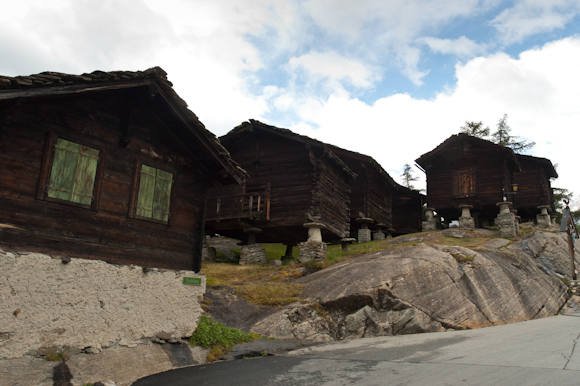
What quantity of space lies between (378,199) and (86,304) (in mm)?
23514

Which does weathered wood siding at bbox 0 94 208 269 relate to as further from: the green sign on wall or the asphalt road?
the asphalt road

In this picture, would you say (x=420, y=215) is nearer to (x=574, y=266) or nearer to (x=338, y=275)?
(x=574, y=266)

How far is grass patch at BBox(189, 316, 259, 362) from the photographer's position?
10.7 meters

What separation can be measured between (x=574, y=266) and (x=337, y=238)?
37.7 feet

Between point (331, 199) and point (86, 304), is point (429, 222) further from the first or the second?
point (86, 304)

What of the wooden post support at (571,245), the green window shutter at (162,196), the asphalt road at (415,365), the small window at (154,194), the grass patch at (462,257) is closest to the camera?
the asphalt road at (415,365)

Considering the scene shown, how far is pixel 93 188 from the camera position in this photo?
994cm

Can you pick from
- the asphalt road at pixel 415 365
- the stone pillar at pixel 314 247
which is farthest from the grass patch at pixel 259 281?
the asphalt road at pixel 415 365

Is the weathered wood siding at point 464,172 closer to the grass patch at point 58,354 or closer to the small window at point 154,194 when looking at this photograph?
the small window at point 154,194

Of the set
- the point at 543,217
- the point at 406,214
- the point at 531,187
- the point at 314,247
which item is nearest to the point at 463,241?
the point at 314,247

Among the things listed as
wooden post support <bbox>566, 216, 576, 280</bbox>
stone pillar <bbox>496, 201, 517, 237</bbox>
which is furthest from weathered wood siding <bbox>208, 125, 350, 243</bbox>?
wooden post support <bbox>566, 216, 576, 280</bbox>

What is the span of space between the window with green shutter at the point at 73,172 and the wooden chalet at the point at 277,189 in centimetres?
1111

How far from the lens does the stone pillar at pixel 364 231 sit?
91.7 feet

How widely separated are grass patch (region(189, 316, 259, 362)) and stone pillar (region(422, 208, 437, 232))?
20.6m
